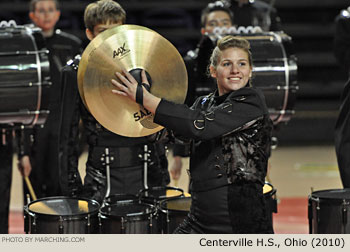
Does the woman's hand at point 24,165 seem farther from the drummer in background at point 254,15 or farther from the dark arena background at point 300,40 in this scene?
the dark arena background at point 300,40

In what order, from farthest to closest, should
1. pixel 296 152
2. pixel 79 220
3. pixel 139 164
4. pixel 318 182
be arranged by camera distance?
pixel 296 152
pixel 318 182
pixel 139 164
pixel 79 220

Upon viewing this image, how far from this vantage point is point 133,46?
9.66 ft

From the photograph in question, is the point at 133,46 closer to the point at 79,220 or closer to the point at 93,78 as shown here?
the point at 93,78

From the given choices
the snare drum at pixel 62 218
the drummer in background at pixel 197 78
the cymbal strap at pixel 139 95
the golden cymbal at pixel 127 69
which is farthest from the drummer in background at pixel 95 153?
the cymbal strap at pixel 139 95

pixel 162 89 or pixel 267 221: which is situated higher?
pixel 162 89

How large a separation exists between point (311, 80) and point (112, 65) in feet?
23.2

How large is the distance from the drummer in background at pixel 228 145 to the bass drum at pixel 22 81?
1.47 meters

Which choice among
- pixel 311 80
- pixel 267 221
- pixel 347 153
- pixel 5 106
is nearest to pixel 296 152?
pixel 311 80

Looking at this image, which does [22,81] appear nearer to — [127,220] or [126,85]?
[127,220]

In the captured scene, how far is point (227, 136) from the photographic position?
293cm

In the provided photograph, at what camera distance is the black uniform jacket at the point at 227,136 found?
2.82 metres

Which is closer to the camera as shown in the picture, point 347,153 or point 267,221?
point 267,221

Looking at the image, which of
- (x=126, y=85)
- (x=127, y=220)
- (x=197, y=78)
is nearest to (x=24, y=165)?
(x=197, y=78)

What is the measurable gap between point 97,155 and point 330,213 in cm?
127
